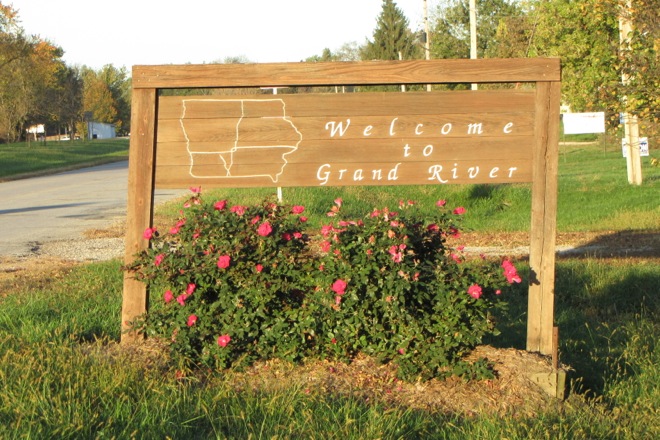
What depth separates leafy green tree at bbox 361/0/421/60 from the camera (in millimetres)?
79625

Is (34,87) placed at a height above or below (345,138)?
above

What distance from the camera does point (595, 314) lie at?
7180 millimetres

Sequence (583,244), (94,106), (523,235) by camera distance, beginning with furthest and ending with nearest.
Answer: (94,106) < (523,235) < (583,244)

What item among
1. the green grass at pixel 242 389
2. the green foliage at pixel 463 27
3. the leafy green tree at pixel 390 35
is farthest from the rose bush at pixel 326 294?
the leafy green tree at pixel 390 35

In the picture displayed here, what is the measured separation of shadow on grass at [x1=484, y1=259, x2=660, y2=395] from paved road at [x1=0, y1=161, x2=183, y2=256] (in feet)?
21.9

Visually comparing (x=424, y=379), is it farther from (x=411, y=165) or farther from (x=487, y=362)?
(x=411, y=165)

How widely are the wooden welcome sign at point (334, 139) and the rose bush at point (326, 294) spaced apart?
0.40 metres

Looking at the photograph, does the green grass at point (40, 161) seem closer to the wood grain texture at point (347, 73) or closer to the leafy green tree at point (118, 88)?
the wood grain texture at point (347, 73)

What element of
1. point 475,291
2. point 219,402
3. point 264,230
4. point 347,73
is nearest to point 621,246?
point 347,73

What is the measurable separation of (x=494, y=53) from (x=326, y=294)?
45.7 m

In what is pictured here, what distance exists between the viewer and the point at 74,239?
12539 mm

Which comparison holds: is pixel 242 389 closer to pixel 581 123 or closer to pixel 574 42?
pixel 574 42

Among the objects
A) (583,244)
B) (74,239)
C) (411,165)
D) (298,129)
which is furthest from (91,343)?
(583,244)

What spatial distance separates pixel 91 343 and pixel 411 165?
230 centimetres
